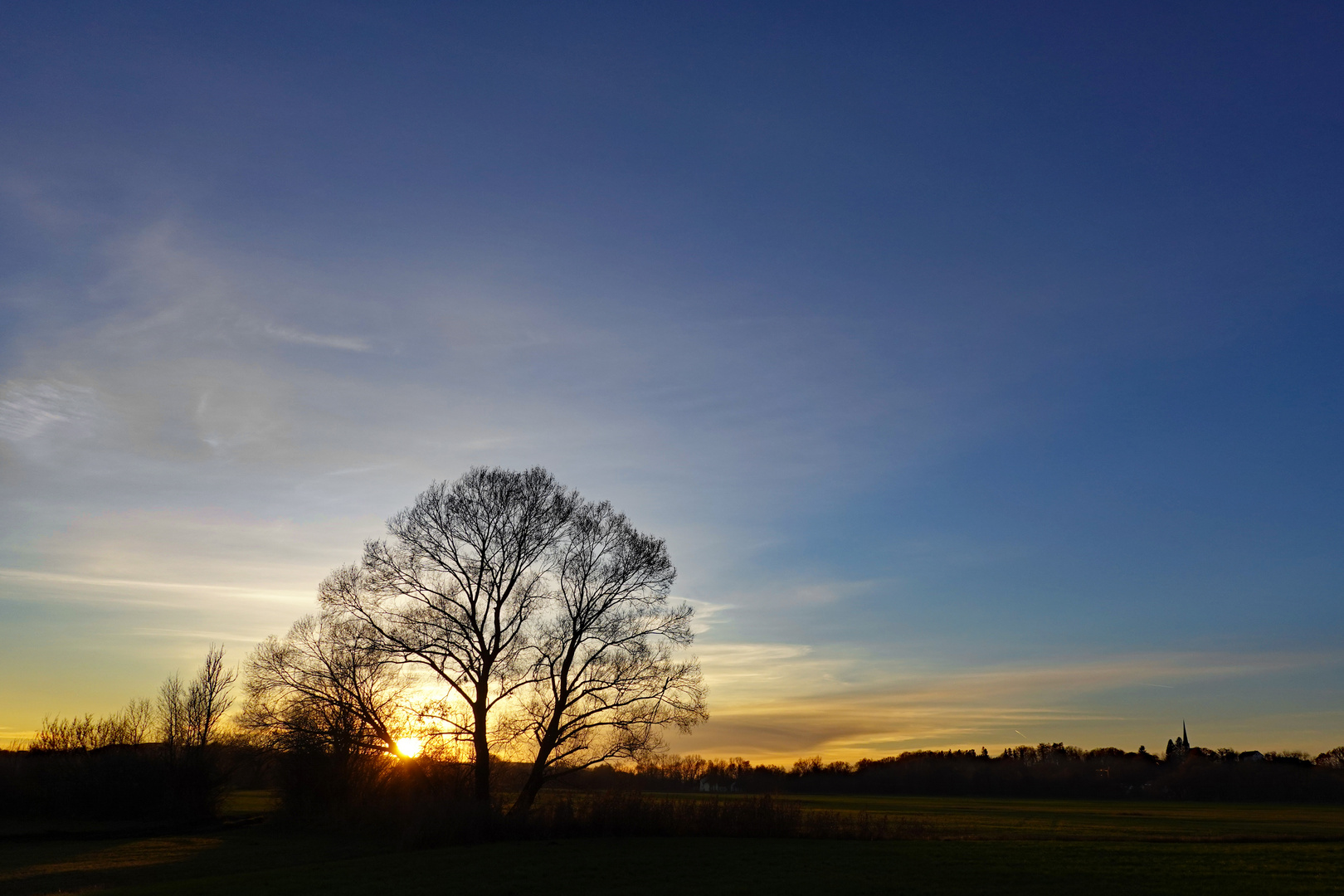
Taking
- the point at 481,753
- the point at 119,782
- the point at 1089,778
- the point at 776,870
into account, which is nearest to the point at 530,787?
the point at 481,753

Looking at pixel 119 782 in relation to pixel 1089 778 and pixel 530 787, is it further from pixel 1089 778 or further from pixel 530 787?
pixel 1089 778

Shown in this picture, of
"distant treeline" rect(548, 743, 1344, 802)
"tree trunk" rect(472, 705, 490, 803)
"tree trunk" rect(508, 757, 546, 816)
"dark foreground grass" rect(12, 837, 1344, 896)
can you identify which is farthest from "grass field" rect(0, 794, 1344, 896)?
"distant treeline" rect(548, 743, 1344, 802)

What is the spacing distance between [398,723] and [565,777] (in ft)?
24.9

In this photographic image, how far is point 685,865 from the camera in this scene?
94.8ft

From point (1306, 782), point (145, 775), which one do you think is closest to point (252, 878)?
point (145, 775)

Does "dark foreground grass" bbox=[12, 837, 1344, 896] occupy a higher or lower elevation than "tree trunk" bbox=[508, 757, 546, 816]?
lower

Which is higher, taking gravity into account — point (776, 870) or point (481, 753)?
point (481, 753)

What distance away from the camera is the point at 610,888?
2423 cm

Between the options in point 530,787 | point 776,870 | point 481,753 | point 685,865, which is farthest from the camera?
point 530,787

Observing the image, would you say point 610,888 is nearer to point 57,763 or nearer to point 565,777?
point 565,777

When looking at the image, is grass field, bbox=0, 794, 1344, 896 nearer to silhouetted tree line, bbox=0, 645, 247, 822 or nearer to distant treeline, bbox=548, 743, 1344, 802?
silhouetted tree line, bbox=0, 645, 247, 822

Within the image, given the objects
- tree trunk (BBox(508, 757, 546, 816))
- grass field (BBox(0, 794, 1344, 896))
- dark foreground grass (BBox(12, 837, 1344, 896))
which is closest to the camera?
dark foreground grass (BBox(12, 837, 1344, 896))

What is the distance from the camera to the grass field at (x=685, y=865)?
81.8 ft

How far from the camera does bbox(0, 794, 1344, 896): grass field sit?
24922 millimetres
